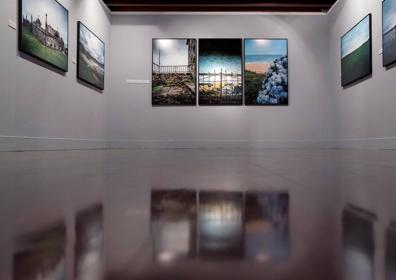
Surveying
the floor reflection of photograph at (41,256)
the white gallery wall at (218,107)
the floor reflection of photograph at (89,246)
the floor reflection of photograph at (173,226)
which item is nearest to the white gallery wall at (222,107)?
the white gallery wall at (218,107)

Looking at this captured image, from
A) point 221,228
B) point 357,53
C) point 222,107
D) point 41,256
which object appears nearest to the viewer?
point 41,256

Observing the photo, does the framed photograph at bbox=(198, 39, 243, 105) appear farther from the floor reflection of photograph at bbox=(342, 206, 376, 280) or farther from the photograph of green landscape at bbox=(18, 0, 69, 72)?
the floor reflection of photograph at bbox=(342, 206, 376, 280)

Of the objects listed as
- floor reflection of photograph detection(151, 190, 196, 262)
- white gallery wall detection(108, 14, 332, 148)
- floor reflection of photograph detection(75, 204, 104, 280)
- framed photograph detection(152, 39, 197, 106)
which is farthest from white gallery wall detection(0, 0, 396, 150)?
floor reflection of photograph detection(75, 204, 104, 280)

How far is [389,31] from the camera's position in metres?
7.59

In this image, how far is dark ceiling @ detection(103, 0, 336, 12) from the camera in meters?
10.9

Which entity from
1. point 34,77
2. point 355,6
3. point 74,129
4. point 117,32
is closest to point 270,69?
point 355,6

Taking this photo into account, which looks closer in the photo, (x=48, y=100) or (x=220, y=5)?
(x=48, y=100)

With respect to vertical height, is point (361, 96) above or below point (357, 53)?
below

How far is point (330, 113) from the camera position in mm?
11516

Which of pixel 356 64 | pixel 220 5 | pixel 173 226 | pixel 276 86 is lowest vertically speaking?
pixel 173 226

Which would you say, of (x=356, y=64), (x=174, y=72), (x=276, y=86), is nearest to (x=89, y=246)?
(x=356, y=64)

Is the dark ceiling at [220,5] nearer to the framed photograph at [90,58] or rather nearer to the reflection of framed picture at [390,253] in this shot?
the framed photograph at [90,58]

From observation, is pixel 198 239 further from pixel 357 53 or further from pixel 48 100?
pixel 357 53

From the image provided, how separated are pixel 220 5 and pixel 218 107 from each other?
294 centimetres
